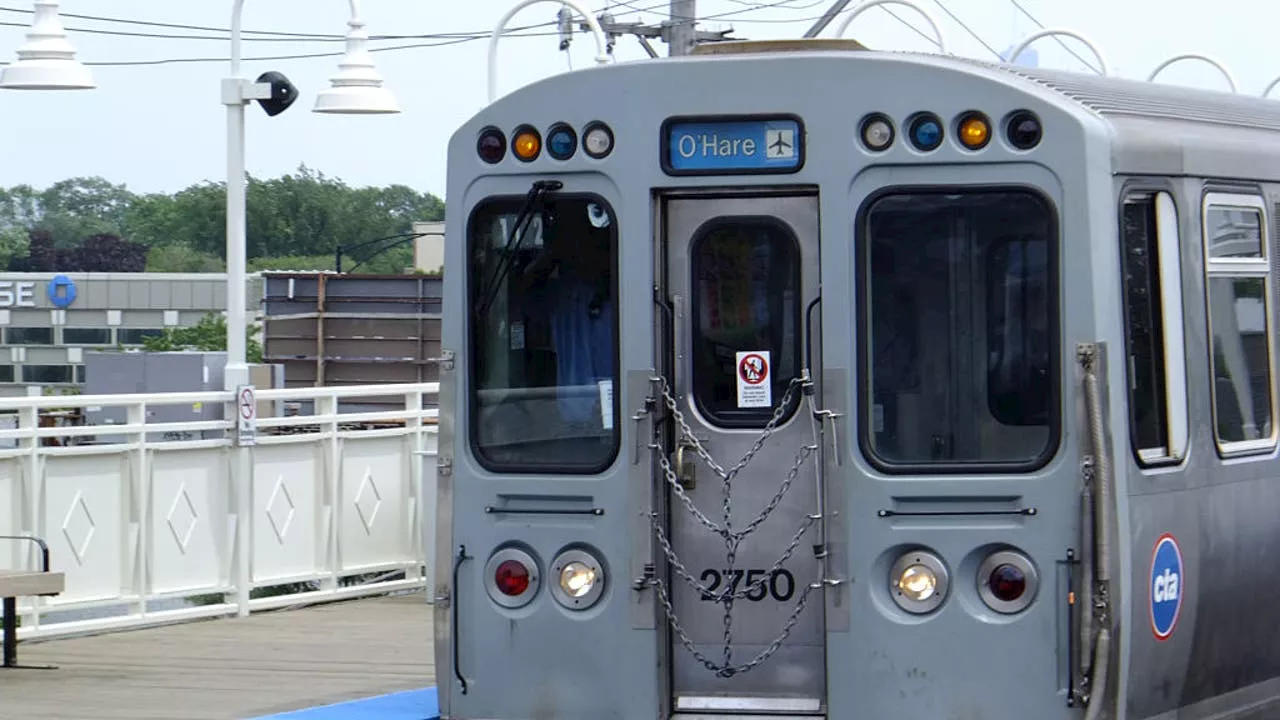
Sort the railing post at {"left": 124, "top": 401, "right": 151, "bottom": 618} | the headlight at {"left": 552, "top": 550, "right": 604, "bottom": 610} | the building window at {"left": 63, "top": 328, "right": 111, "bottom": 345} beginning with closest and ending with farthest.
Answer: the headlight at {"left": 552, "top": 550, "right": 604, "bottom": 610} → the railing post at {"left": 124, "top": 401, "right": 151, "bottom": 618} → the building window at {"left": 63, "top": 328, "right": 111, "bottom": 345}

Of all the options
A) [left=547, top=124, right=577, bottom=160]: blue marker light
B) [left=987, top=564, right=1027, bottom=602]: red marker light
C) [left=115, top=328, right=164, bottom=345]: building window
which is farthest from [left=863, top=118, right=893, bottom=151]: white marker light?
[left=115, top=328, right=164, bottom=345]: building window

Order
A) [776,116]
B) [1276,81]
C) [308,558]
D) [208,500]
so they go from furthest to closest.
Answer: [1276,81], [308,558], [208,500], [776,116]

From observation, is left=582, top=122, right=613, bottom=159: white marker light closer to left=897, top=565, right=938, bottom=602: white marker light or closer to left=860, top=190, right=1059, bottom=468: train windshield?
left=860, top=190, right=1059, bottom=468: train windshield

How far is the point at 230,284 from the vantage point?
1570 centimetres

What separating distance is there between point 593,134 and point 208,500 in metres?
6.64

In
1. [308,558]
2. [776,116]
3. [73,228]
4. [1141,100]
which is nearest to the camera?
[776,116]

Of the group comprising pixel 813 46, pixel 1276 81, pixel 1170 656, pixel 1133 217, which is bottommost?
pixel 1170 656

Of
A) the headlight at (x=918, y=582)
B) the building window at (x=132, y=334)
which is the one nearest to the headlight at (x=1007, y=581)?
the headlight at (x=918, y=582)

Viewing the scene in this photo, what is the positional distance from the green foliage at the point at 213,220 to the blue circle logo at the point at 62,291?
307 inches

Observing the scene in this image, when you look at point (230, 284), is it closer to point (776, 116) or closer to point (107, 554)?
point (107, 554)

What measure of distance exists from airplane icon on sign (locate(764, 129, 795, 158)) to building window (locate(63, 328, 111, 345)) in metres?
73.1

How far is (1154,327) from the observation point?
819 centimetres

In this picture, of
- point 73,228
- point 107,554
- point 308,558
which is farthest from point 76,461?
point 73,228

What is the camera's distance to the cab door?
8086mm
